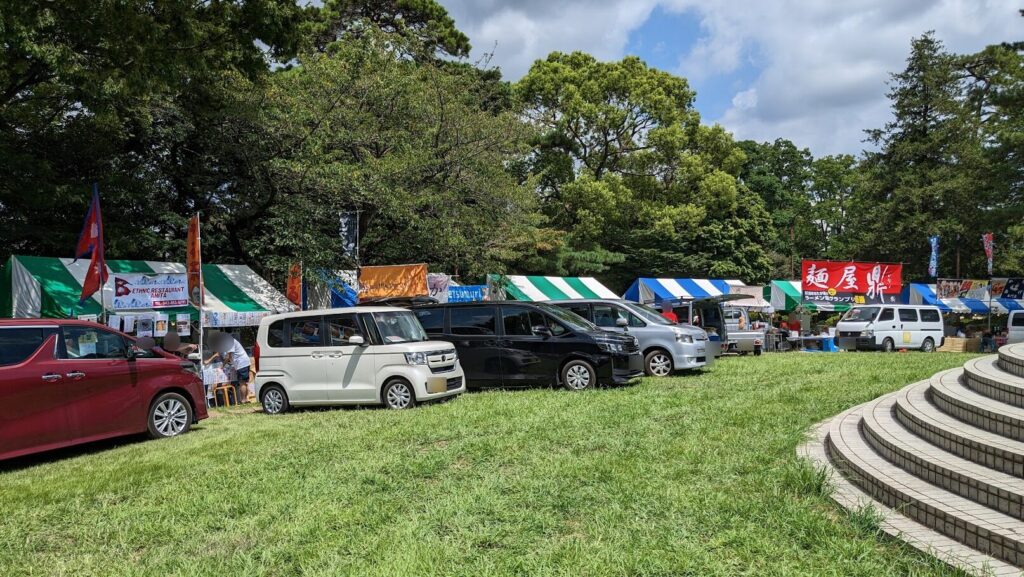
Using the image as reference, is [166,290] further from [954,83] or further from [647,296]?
[954,83]

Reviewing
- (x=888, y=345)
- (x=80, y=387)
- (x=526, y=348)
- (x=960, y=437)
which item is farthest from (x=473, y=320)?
(x=888, y=345)

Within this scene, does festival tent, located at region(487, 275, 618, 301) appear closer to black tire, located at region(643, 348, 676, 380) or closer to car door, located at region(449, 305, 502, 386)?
black tire, located at region(643, 348, 676, 380)

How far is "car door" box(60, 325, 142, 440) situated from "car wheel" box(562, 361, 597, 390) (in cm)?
661

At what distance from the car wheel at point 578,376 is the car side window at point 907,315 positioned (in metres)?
15.4

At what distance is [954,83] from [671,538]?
45.9 meters

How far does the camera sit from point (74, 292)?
1239 cm

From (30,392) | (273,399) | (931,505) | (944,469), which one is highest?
(30,392)

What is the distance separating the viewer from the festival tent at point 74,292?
1180 cm

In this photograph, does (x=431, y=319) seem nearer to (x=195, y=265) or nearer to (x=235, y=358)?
(x=235, y=358)

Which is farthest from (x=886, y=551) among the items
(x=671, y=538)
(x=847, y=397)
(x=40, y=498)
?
(x=40, y=498)

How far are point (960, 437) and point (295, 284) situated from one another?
15.7 metres

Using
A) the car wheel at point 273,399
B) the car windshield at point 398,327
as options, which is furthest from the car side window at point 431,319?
the car wheel at point 273,399

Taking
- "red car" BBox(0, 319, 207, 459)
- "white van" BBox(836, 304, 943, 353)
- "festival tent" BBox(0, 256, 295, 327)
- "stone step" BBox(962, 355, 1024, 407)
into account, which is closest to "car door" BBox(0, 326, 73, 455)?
"red car" BBox(0, 319, 207, 459)

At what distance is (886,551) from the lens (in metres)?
3.67
